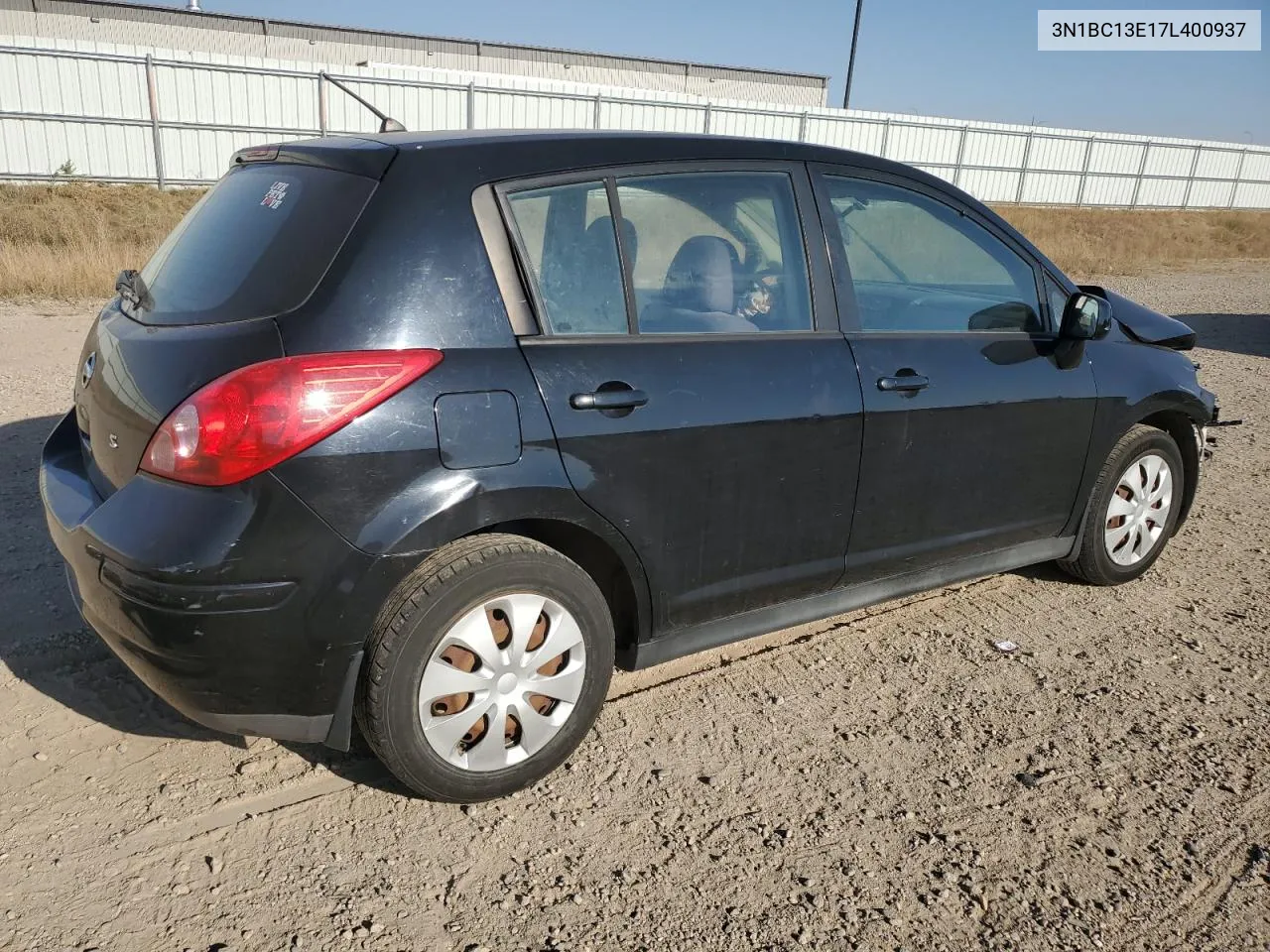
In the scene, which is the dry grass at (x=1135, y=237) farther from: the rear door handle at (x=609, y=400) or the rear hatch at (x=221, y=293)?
the rear hatch at (x=221, y=293)

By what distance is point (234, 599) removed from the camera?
91.2 inches

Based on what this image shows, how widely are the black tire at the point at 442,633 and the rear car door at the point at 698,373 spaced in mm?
238

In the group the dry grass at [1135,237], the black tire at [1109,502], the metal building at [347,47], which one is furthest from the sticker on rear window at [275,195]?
the metal building at [347,47]

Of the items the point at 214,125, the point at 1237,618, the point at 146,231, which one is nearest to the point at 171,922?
the point at 1237,618

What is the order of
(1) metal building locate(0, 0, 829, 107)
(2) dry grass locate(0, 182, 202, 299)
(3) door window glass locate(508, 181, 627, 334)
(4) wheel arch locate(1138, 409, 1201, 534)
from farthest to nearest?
(1) metal building locate(0, 0, 829, 107) < (2) dry grass locate(0, 182, 202, 299) < (4) wheel arch locate(1138, 409, 1201, 534) < (3) door window glass locate(508, 181, 627, 334)

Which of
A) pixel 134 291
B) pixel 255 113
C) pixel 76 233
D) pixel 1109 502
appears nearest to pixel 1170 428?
pixel 1109 502

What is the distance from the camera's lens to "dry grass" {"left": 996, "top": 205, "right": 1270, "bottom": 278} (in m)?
20.2

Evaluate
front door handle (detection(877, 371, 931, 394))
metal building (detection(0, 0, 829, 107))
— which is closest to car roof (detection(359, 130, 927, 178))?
front door handle (detection(877, 371, 931, 394))

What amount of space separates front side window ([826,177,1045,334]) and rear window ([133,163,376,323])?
1675 mm

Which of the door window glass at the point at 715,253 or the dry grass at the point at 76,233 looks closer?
the door window glass at the point at 715,253

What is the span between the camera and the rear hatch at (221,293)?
2.44 m

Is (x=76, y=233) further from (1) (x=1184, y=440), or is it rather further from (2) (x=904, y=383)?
(1) (x=1184, y=440)

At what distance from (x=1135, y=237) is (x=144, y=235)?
76.4 ft

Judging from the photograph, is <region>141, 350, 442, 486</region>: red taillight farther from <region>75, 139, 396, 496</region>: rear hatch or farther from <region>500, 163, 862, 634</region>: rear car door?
<region>500, 163, 862, 634</region>: rear car door
